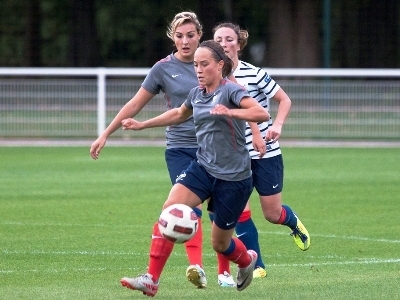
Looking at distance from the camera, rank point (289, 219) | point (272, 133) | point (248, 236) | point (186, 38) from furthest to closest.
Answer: point (289, 219)
point (248, 236)
point (186, 38)
point (272, 133)

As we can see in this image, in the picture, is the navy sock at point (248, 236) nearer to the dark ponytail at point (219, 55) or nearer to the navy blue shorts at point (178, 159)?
the navy blue shorts at point (178, 159)

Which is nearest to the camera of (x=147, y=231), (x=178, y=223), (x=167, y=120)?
(x=178, y=223)

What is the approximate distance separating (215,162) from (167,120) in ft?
2.10

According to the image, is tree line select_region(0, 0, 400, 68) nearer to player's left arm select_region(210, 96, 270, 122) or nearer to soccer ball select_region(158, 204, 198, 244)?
player's left arm select_region(210, 96, 270, 122)

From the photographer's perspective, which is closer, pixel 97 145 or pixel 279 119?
pixel 97 145

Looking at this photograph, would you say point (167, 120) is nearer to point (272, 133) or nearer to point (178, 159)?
point (178, 159)

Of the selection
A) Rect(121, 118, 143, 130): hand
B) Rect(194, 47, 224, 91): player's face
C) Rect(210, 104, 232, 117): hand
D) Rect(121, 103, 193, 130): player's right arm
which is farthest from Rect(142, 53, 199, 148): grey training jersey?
Rect(210, 104, 232, 117): hand

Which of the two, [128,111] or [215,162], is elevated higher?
[128,111]

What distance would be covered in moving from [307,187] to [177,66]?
685 centimetres

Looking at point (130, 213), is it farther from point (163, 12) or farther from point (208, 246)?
point (163, 12)

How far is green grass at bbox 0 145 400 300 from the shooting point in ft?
26.1

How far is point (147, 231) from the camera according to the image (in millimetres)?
11148

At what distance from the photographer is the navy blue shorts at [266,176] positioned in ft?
28.4

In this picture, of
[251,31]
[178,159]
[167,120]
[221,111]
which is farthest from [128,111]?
[251,31]
